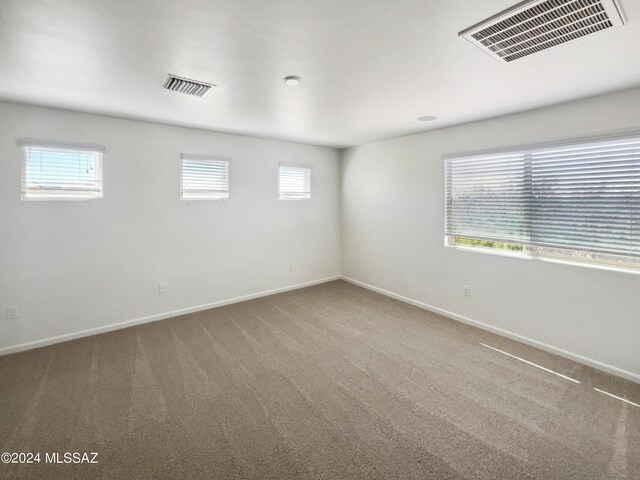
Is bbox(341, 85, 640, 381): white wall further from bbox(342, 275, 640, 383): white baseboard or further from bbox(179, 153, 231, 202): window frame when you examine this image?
bbox(179, 153, 231, 202): window frame

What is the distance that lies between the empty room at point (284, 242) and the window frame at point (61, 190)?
0.7 inches

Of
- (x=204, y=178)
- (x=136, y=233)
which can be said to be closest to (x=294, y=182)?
(x=204, y=178)

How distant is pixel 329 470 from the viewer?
67.2 inches

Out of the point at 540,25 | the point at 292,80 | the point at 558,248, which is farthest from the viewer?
the point at 558,248

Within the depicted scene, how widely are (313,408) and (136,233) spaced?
306 centimetres

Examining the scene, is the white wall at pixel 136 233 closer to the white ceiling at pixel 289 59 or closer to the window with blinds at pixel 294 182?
the window with blinds at pixel 294 182

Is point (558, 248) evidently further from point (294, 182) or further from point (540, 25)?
point (294, 182)

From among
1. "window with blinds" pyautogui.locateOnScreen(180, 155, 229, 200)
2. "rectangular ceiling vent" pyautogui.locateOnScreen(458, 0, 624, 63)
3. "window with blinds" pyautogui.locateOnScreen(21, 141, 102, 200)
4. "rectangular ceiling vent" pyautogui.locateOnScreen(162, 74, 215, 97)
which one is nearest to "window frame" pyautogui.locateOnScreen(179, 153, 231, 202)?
"window with blinds" pyautogui.locateOnScreen(180, 155, 229, 200)

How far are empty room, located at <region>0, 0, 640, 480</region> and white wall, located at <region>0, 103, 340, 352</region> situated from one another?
26 mm

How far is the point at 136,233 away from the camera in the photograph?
3764 mm

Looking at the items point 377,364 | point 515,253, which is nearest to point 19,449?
point 377,364

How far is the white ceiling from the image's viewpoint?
5.09ft

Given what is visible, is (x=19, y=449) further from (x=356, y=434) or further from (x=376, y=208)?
(x=376, y=208)

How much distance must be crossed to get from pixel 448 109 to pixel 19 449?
4.43 meters
